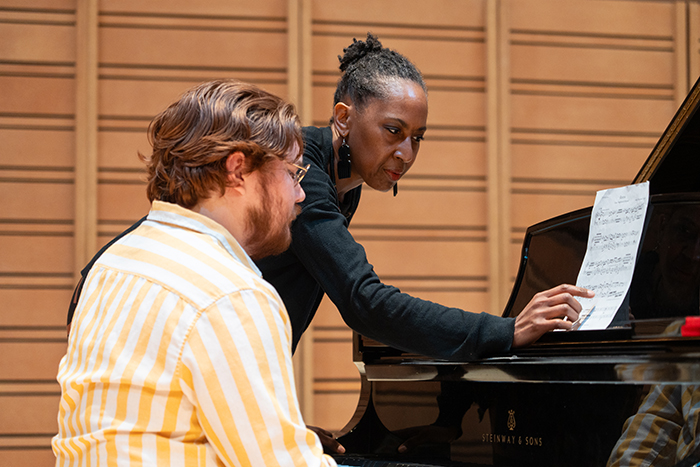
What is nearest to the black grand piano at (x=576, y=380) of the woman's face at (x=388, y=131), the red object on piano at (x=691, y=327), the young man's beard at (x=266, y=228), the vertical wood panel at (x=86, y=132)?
the red object on piano at (x=691, y=327)

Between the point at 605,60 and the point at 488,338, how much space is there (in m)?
3.30

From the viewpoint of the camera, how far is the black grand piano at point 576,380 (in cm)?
93

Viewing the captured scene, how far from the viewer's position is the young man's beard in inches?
32.0

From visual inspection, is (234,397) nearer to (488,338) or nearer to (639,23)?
(488,338)

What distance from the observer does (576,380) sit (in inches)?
39.1

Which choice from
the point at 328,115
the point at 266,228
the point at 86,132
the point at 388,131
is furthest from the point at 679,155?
the point at 86,132

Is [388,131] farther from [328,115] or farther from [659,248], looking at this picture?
[328,115]

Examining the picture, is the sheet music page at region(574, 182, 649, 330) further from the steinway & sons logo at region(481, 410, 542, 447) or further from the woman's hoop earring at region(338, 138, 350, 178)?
the woman's hoop earring at region(338, 138, 350, 178)

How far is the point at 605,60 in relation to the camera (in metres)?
3.89

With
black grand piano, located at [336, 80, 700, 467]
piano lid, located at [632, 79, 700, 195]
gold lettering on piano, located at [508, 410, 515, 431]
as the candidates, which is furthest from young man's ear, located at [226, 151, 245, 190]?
piano lid, located at [632, 79, 700, 195]

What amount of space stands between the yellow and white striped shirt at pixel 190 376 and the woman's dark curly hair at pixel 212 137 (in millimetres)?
147

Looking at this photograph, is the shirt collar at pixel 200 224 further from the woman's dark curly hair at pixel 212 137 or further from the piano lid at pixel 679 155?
the piano lid at pixel 679 155

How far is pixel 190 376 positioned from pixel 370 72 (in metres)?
1.06

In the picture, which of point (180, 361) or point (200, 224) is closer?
point (180, 361)
